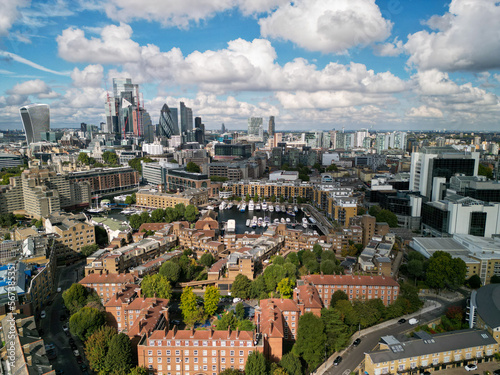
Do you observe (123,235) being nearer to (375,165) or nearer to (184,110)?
(375,165)

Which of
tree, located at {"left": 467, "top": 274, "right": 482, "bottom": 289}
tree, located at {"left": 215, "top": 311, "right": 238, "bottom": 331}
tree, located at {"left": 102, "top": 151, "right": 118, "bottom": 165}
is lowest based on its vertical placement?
tree, located at {"left": 467, "top": 274, "right": 482, "bottom": 289}

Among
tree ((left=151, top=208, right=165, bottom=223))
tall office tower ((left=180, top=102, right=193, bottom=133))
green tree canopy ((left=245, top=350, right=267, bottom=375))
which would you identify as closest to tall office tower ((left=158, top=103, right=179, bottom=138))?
tall office tower ((left=180, top=102, right=193, bottom=133))

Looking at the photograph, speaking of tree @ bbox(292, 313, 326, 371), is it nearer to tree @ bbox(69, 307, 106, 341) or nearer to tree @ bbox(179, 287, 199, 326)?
tree @ bbox(179, 287, 199, 326)

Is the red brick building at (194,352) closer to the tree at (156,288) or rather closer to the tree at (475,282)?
the tree at (156,288)

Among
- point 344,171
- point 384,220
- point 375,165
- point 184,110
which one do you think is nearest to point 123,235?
point 384,220

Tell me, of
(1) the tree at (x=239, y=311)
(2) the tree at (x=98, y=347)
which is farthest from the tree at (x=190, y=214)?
(2) the tree at (x=98, y=347)

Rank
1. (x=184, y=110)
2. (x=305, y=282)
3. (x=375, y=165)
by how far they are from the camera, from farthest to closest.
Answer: (x=184, y=110) → (x=375, y=165) → (x=305, y=282)
